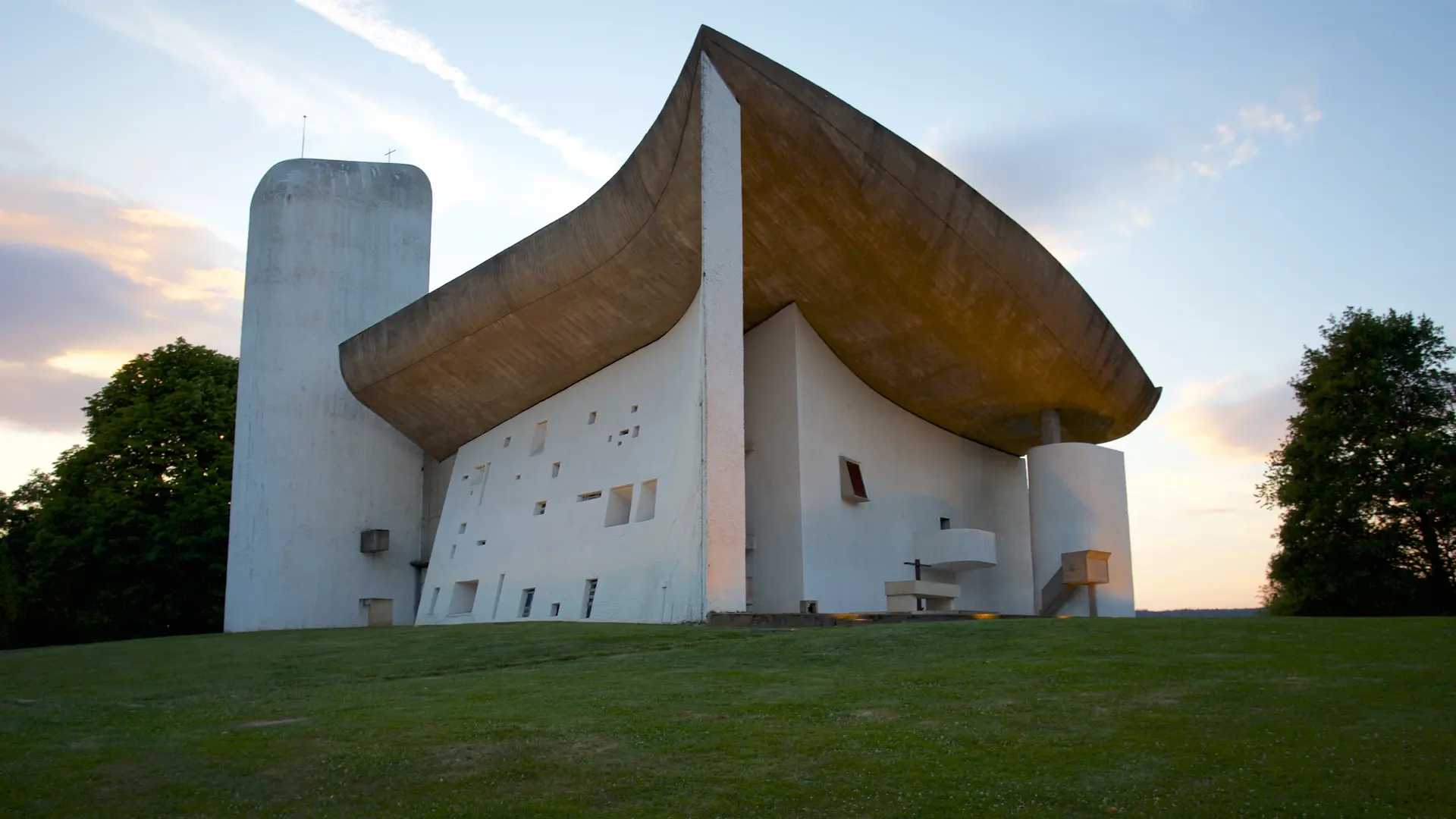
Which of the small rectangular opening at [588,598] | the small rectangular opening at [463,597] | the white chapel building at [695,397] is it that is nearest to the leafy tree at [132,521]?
the white chapel building at [695,397]

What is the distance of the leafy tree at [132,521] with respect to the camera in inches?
1183

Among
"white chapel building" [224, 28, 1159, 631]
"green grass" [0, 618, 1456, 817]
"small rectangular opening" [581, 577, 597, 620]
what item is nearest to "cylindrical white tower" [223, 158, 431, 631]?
"white chapel building" [224, 28, 1159, 631]

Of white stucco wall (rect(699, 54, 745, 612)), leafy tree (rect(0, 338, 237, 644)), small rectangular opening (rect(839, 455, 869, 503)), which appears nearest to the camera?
white stucco wall (rect(699, 54, 745, 612))

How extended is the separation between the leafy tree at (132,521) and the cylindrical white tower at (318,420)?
3.00m

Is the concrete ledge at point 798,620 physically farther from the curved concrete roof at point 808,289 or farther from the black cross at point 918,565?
Answer: the black cross at point 918,565

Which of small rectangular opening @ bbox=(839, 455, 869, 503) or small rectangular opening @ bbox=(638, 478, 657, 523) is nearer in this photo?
small rectangular opening @ bbox=(638, 478, 657, 523)

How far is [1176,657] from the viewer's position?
972 cm

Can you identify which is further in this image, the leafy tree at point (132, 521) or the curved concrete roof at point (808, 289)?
the leafy tree at point (132, 521)

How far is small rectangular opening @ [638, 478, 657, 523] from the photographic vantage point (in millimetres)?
21172

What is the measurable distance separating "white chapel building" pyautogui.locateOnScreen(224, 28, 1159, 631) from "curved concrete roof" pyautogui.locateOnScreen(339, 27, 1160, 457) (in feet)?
0.21

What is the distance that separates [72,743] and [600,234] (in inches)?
549

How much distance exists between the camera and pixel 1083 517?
2456 centimetres

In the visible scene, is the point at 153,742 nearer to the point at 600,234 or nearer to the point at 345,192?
the point at 600,234

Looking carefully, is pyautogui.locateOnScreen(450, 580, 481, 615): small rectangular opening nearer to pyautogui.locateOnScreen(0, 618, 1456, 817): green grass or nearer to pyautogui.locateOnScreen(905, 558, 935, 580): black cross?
pyautogui.locateOnScreen(905, 558, 935, 580): black cross
